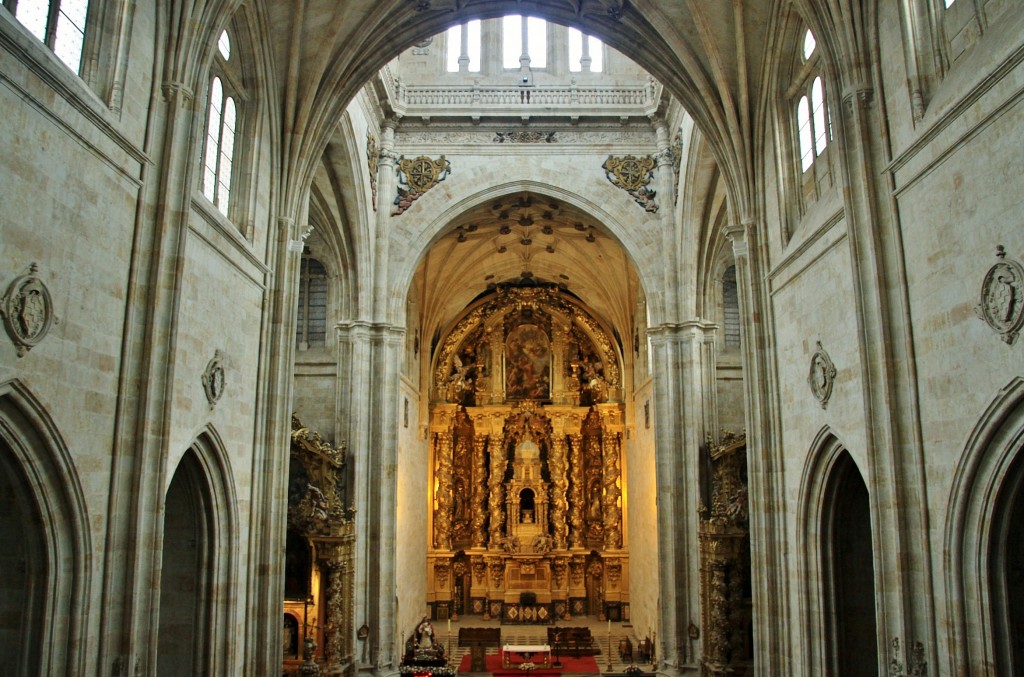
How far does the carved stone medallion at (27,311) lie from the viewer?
7.84 meters

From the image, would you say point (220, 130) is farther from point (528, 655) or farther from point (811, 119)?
point (528, 655)

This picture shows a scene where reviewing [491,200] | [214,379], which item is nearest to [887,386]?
[214,379]

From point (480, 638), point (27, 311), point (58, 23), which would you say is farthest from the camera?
point (480, 638)

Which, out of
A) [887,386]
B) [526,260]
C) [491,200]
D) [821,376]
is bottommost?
[887,386]

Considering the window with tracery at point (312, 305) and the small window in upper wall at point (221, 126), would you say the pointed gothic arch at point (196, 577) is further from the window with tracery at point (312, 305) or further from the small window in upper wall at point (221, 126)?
the window with tracery at point (312, 305)

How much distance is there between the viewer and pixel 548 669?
24828 mm

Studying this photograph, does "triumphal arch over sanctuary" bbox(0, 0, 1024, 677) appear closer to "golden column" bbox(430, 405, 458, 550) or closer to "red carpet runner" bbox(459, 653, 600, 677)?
"red carpet runner" bbox(459, 653, 600, 677)

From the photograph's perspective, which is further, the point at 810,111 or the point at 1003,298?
the point at 810,111

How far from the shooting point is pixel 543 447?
3691 cm

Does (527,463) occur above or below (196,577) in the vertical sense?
above

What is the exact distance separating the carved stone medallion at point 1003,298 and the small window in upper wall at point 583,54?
763 inches

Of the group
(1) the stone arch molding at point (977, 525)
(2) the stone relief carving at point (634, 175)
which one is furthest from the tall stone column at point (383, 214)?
(1) the stone arch molding at point (977, 525)

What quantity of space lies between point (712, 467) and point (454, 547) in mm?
16446

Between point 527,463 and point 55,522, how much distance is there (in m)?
28.1
